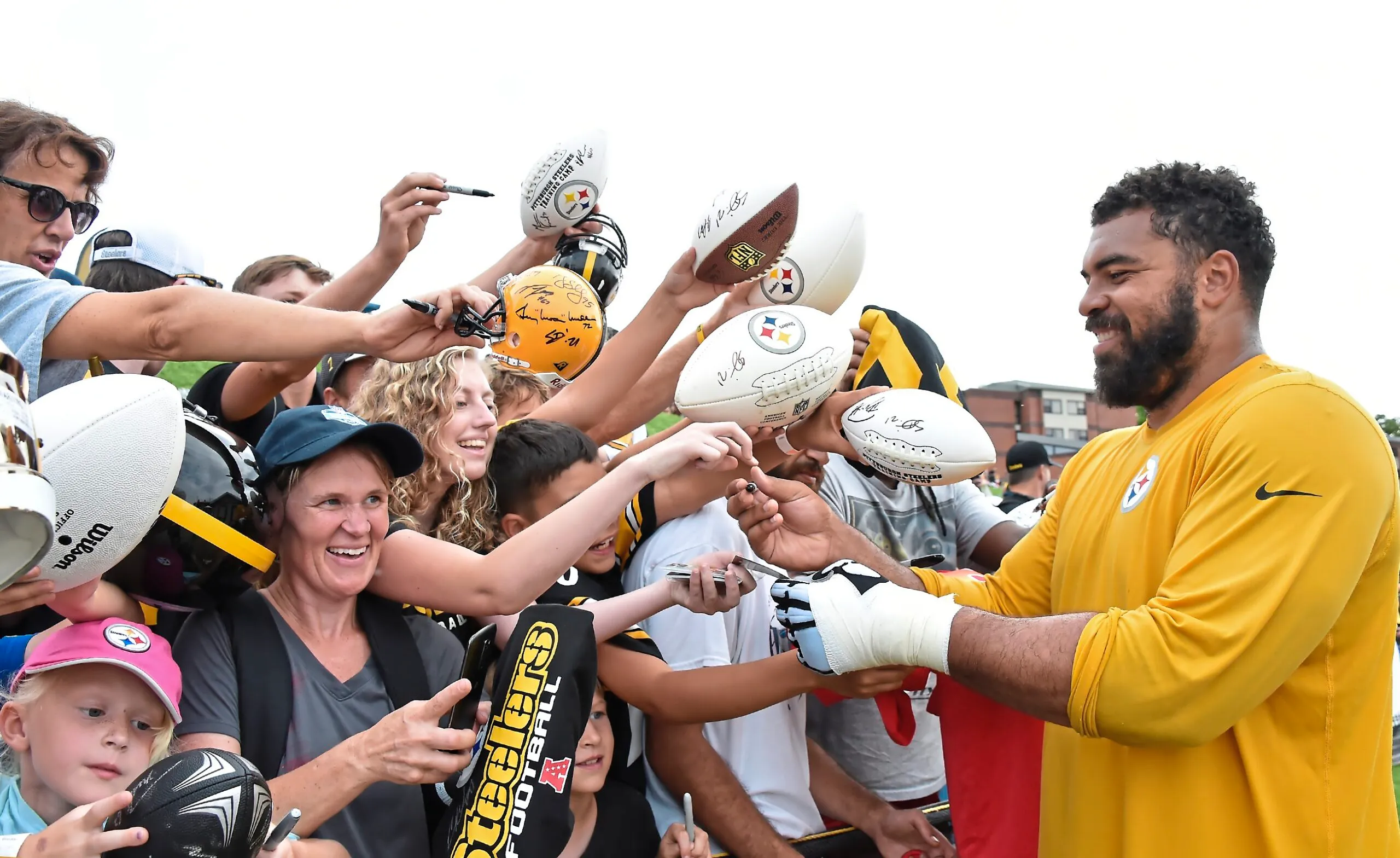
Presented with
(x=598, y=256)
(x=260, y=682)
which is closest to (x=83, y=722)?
(x=260, y=682)

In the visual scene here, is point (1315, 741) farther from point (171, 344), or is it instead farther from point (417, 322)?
point (171, 344)

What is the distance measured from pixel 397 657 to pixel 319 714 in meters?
0.25

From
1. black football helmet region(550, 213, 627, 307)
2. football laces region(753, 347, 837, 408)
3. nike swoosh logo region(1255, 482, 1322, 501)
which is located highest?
black football helmet region(550, 213, 627, 307)

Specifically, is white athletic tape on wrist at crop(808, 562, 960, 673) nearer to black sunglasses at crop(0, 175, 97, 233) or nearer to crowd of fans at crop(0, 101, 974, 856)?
crowd of fans at crop(0, 101, 974, 856)

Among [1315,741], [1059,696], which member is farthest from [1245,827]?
[1059,696]

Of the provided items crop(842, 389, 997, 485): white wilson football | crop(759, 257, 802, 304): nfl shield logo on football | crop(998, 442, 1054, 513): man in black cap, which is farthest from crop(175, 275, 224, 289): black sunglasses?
crop(998, 442, 1054, 513): man in black cap

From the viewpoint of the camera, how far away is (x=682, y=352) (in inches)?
172

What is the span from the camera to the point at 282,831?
1.89m

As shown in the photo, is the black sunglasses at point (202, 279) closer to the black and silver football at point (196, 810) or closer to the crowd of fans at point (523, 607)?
the crowd of fans at point (523, 607)

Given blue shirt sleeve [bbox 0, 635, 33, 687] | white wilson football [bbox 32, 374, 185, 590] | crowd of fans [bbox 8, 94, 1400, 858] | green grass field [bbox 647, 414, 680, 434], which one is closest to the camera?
white wilson football [bbox 32, 374, 185, 590]

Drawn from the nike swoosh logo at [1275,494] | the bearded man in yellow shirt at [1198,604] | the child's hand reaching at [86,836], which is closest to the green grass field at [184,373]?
the child's hand reaching at [86,836]

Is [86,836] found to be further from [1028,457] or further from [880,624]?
[1028,457]

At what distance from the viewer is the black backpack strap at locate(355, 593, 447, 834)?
2605mm

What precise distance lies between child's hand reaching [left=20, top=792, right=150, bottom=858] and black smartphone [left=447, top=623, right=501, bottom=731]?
2.35ft
